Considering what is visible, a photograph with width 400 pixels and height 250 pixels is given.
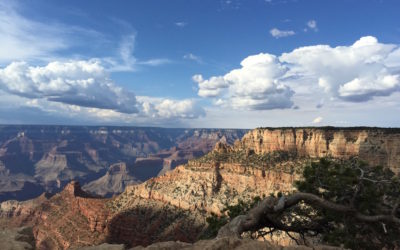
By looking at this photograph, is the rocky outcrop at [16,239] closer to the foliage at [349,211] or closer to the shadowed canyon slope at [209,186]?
the foliage at [349,211]

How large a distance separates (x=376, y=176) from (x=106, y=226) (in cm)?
9610

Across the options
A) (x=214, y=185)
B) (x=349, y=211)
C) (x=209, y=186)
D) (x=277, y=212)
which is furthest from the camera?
(x=214, y=185)

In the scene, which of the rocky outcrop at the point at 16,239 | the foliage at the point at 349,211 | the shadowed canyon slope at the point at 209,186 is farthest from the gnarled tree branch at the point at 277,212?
the shadowed canyon slope at the point at 209,186

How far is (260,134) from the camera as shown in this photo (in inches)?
4739

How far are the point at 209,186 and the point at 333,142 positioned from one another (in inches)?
1509

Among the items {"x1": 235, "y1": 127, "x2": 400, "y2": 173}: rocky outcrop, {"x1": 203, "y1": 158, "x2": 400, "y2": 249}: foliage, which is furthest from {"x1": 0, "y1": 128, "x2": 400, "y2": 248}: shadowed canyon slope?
{"x1": 203, "y1": 158, "x2": 400, "y2": 249}: foliage

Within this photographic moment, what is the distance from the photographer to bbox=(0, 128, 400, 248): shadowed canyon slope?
87500mm

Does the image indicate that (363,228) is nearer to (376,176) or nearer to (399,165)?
(376,176)

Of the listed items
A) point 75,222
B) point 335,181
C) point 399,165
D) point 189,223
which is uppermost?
point 335,181

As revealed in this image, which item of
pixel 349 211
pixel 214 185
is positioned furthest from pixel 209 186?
pixel 349 211

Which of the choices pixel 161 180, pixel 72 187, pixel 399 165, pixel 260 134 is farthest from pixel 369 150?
pixel 72 187

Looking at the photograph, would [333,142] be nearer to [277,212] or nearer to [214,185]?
[214,185]

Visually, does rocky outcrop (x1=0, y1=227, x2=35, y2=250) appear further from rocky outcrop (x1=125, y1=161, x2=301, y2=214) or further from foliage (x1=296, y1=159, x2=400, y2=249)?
rocky outcrop (x1=125, y1=161, x2=301, y2=214)

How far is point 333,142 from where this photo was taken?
95.9m
